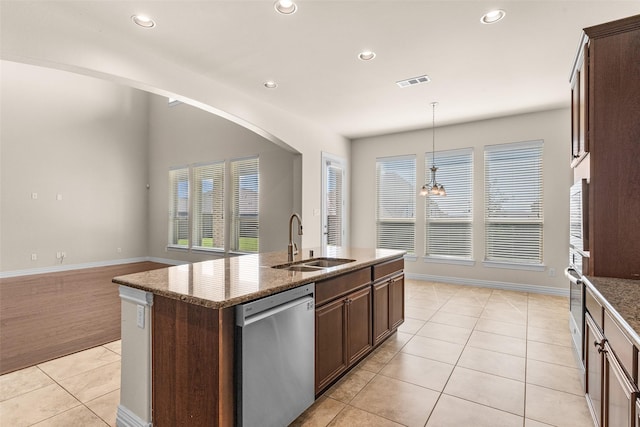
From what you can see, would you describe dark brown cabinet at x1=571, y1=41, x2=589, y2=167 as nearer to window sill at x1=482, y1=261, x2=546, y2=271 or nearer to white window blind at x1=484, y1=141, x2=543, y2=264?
white window blind at x1=484, y1=141, x2=543, y2=264

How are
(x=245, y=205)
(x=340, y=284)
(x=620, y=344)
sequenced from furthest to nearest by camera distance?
(x=245, y=205)
(x=340, y=284)
(x=620, y=344)

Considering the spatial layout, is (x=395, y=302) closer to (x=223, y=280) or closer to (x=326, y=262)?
(x=326, y=262)

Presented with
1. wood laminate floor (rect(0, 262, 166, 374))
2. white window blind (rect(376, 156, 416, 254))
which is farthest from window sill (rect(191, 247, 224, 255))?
white window blind (rect(376, 156, 416, 254))

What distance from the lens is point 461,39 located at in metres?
3.11

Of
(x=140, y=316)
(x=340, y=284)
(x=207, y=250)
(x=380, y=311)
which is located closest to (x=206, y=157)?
(x=207, y=250)

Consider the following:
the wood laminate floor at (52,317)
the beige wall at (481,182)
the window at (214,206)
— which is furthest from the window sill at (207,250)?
the beige wall at (481,182)

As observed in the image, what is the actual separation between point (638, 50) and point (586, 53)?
0.92 feet

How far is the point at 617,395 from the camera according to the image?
1.40 m

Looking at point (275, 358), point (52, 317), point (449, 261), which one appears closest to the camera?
point (275, 358)

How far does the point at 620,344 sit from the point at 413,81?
3.55 meters

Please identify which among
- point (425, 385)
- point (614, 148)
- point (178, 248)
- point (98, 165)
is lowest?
point (425, 385)

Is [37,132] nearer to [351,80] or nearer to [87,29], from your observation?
[87,29]

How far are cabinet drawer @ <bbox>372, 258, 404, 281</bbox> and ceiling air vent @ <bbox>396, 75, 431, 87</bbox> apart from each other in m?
2.26

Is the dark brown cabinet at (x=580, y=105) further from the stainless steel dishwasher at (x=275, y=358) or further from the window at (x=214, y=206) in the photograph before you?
the window at (x=214, y=206)
